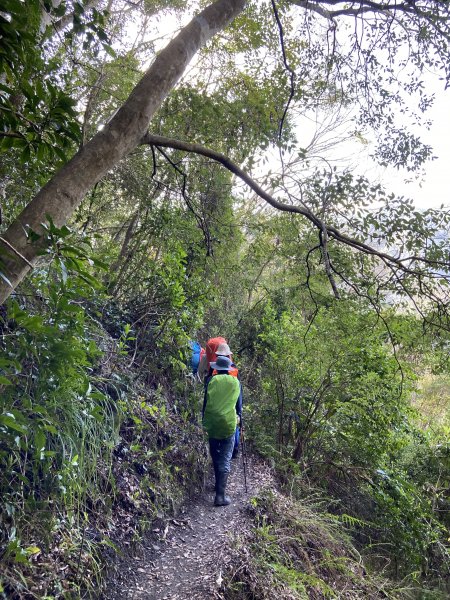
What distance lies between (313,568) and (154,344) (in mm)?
3638

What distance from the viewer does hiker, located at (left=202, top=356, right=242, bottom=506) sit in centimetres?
552

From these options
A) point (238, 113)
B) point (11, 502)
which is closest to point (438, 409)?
point (238, 113)

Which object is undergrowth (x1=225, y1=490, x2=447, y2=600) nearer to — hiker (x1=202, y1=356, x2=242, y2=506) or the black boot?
the black boot

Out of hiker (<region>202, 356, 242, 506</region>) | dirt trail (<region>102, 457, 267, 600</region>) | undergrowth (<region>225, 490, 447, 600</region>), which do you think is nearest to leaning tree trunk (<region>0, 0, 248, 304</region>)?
dirt trail (<region>102, 457, 267, 600</region>)

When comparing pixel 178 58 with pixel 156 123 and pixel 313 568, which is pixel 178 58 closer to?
pixel 156 123

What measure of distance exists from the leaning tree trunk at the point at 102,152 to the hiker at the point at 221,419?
3.51 meters

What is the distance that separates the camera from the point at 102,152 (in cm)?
247

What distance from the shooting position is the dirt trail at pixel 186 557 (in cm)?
385

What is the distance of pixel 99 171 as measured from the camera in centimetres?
247

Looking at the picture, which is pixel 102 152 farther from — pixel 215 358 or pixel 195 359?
pixel 195 359

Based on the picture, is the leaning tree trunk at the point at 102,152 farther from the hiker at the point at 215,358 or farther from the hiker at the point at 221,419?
the hiker at the point at 215,358

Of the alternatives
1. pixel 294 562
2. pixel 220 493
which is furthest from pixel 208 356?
pixel 294 562

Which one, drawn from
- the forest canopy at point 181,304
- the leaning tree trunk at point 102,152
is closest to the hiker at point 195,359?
the forest canopy at point 181,304

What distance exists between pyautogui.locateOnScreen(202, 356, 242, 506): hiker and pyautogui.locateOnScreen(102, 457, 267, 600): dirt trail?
0.31 metres
